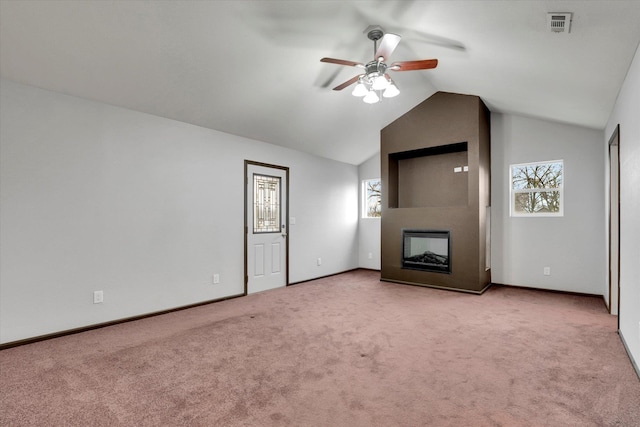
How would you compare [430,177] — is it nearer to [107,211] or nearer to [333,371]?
[333,371]

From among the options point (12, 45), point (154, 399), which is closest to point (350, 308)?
point (154, 399)

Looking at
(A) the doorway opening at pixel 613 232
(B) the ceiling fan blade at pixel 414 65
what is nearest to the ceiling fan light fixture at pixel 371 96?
(B) the ceiling fan blade at pixel 414 65

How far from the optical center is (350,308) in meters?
4.16

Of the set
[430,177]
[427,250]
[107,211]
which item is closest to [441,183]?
[430,177]

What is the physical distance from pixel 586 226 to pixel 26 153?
7.18m

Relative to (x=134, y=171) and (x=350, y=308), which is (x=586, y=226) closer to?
(x=350, y=308)

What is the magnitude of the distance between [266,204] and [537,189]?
4.52 m

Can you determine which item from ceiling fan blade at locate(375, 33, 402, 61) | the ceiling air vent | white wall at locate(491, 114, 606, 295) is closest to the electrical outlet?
ceiling fan blade at locate(375, 33, 402, 61)

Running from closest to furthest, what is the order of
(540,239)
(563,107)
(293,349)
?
(293,349), (563,107), (540,239)

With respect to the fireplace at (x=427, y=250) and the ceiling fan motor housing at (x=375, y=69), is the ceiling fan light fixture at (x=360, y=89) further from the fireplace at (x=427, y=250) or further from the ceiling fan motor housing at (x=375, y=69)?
the fireplace at (x=427, y=250)

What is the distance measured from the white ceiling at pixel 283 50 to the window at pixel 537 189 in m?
0.86

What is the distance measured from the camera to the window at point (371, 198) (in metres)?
7.27

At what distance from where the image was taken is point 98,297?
3469mm

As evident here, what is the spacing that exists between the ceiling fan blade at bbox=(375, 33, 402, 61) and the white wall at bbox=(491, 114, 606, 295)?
3467 mm
